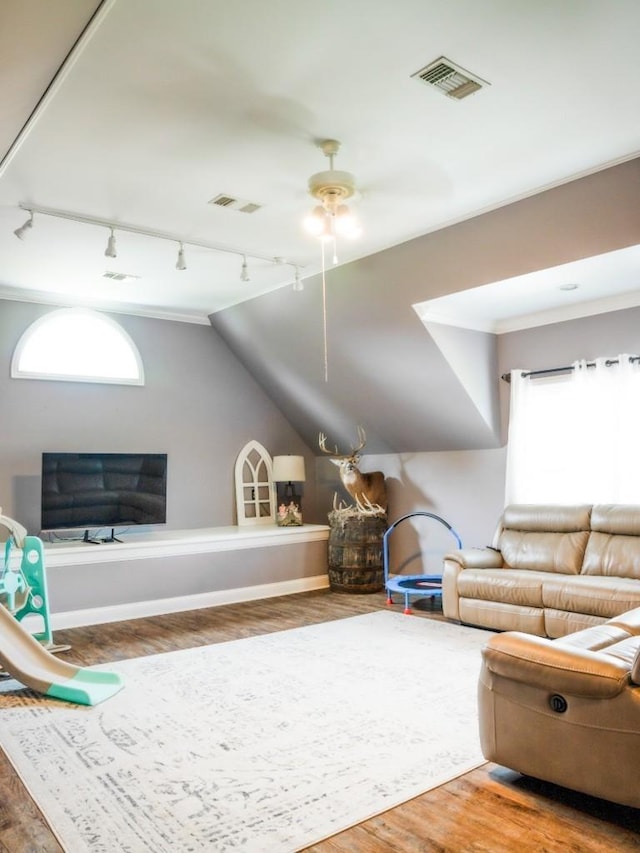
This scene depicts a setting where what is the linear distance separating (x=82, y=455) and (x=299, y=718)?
10.9 feet

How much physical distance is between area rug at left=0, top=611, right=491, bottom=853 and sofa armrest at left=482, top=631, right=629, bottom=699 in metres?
0.54

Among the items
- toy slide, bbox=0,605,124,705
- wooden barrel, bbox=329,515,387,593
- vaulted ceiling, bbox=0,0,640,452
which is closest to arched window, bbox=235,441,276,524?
wooden barrel, bbox=329,515,387,593

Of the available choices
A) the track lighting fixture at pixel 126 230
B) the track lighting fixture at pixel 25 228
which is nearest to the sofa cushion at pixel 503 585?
the track lighting fixture at pixel 126 230

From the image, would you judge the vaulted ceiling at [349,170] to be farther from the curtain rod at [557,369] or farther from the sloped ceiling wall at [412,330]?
the curtain rod at [557,369]

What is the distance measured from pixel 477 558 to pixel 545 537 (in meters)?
0.55

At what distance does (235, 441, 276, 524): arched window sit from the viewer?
6.94 metres

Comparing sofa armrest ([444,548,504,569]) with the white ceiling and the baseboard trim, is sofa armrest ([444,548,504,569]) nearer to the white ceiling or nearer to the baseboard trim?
the baseboard trim

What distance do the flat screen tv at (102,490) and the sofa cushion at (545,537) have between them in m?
3.07

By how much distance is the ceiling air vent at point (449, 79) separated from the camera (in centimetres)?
254

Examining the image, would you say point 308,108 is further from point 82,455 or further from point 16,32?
point 82,455

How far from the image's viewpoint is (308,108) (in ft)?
9.25

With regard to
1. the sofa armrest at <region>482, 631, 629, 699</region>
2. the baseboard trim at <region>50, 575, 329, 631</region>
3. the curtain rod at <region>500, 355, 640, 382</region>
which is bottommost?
the baseboard trim at <region>50, 575, 329, 631</region>

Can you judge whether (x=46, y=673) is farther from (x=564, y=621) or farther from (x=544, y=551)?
(x=544, y=551)

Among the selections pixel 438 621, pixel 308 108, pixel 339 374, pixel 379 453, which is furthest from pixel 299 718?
pixel 379 453
